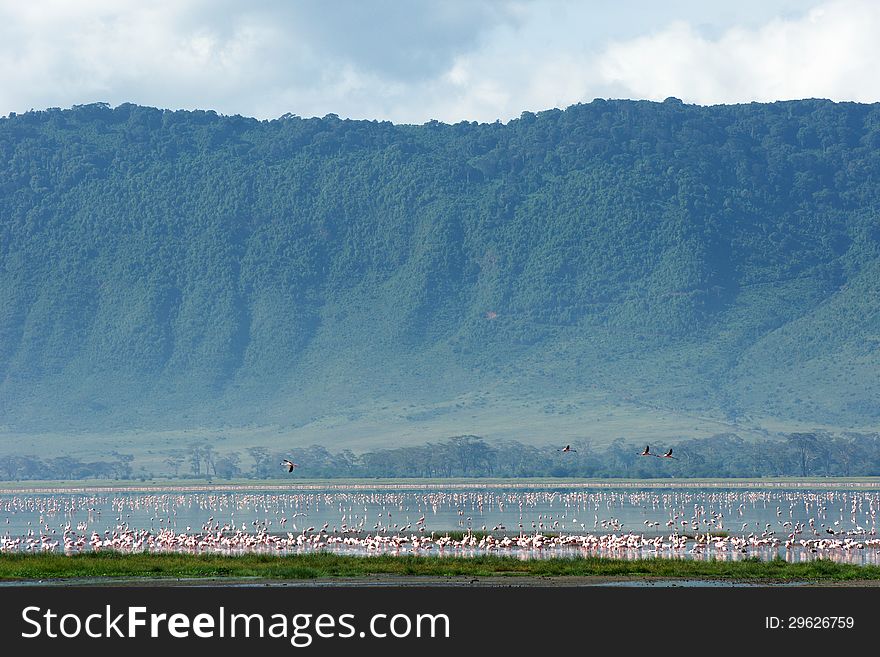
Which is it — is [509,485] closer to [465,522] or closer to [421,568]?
[465,522]

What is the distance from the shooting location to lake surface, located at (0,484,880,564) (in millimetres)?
68625

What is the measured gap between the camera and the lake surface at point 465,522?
225 ft

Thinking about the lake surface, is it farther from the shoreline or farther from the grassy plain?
the grassy plain

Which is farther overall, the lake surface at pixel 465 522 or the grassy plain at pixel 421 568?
the lake surface at pixel 465 522

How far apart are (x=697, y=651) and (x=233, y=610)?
28.9 ft

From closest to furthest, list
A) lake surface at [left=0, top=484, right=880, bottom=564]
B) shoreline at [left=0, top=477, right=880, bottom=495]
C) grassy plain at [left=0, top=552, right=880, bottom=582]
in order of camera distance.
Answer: grassy plain at [left=0, top=552, right=880, bottom=582] → lake surface at [left=0, top=484, right=880, bottom=564] → shoreline at [left=0, top=477, right=880, bottom=495]

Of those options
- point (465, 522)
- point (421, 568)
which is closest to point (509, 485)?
point (465, 522)

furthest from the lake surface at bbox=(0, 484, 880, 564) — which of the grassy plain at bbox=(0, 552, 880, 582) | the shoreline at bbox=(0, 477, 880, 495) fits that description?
the grassy plain at bbox=(0, 552, 880, 582)

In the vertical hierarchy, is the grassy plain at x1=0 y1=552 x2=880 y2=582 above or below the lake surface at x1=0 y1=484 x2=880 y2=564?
below

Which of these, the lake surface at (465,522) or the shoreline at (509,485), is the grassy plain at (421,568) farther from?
the shoreline at (509,485)

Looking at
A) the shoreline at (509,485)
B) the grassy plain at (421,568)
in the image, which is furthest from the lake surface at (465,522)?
the grassy plain at (421,568)

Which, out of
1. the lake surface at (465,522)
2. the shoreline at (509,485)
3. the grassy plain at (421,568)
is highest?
the shoreline at (509,485)

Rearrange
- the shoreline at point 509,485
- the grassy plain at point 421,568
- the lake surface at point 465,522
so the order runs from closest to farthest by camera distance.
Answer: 1. the grassy plain at point 421,568
2. the lake surface at point 465,522
3. the shoreline at point 509,485

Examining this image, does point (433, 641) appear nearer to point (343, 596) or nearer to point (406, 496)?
point (343, 596)
